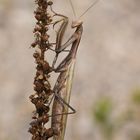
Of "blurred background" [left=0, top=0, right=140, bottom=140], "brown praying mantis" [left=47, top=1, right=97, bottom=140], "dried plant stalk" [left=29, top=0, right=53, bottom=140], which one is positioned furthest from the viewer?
"blurred background" [left=0, top=0, right=140, bottom=140]

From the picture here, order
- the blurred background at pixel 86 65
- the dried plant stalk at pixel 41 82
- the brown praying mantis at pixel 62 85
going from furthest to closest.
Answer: the blurred background at pixel 86 65 → the brown praying mantis at pixel 62 85 → the dried plant stalk at pixel 41 82

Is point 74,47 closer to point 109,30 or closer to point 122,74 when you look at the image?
point 122,74

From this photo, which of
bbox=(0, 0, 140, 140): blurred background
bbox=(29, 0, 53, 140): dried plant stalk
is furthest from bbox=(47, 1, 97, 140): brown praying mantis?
bbox=(0, 0, 140, 140): blurred background

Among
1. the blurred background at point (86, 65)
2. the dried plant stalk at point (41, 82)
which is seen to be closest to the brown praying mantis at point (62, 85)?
the dried plant stalk at point (41, 82)

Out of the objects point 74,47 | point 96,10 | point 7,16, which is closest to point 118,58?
point 96,10

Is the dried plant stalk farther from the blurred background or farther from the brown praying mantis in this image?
the blurred background

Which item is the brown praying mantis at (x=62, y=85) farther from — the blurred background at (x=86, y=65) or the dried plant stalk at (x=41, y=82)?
the blurred background at (x=86, y=65)

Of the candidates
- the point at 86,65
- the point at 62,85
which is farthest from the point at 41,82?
the point at 86,65

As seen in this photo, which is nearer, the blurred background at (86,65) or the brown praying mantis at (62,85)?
the brown praying mantis at (62,85)
